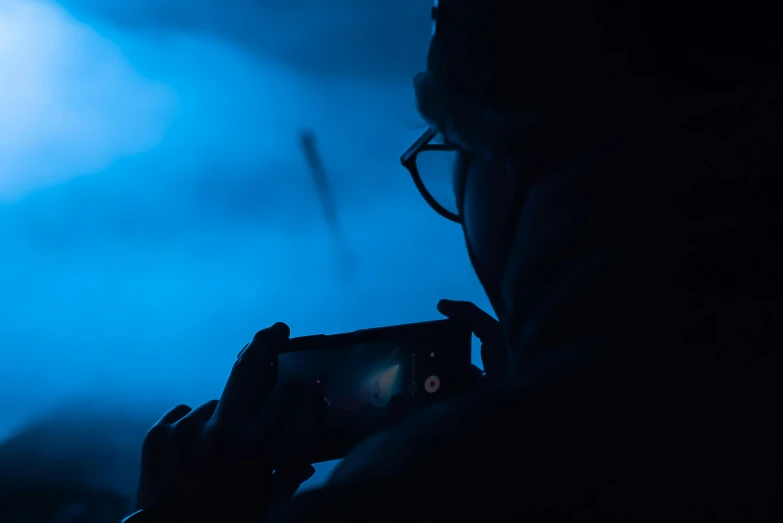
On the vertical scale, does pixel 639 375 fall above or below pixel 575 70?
below

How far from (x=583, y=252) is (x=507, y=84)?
219 millimetres

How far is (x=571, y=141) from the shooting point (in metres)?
0.51

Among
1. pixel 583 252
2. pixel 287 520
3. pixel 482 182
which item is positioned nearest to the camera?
pixel 287 520

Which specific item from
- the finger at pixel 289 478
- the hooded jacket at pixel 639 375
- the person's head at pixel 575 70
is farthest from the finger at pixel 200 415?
the person's head at pixel 575 70

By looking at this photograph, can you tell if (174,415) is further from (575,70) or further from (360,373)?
(575,70)

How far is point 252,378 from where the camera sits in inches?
28.0

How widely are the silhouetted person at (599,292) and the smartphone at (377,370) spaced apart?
0.28 metres

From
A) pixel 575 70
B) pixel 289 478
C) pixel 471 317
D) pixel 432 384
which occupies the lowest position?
pixel 289 478

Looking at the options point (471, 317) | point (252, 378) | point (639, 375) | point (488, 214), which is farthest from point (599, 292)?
point (471, 317)

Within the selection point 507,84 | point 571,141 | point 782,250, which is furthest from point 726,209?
point 507,84

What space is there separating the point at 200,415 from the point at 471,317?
0.58m

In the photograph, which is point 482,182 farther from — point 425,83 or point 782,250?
point 782,250

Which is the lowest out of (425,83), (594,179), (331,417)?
(331,417)

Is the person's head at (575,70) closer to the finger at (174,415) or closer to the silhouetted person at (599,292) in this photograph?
the silhouetted person at (599,292)
